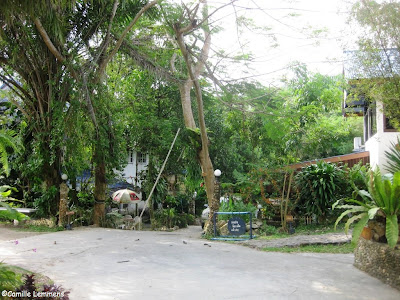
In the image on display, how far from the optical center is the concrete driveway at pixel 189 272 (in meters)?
5.52

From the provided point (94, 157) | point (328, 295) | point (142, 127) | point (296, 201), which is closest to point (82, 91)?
point (94, 157)

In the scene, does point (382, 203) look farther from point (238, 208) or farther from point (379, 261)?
point (238, 208)

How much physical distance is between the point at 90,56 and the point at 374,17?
32.6 ft

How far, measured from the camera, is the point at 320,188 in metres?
13.4

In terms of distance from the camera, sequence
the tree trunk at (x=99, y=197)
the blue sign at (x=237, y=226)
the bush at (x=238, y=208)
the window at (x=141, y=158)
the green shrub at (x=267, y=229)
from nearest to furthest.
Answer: the blue sign at (x=237, y=226) → the green shrub at (x=267, y=229) → the bush at (x=238, y=208) → the tree trunk at (x=99, y=197) → the window at (x=141, y=158)

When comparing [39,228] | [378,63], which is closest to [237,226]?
[378,63]

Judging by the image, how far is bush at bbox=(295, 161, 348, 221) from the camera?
1346cm

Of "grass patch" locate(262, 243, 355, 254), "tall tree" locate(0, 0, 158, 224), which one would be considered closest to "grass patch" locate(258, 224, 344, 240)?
"grass patch" locate(262, 243, 355, 254)

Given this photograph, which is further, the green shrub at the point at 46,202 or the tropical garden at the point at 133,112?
the green shrub at the point at 46,202

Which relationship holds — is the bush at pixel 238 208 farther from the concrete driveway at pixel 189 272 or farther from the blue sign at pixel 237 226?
the concrete driveway at pixel 189 272

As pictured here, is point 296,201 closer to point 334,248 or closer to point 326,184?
point 326,184

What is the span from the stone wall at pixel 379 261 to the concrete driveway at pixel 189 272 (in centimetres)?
15

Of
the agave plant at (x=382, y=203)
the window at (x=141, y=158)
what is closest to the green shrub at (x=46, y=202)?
the window at (x=141, y=158)

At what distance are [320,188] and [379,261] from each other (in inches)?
278
